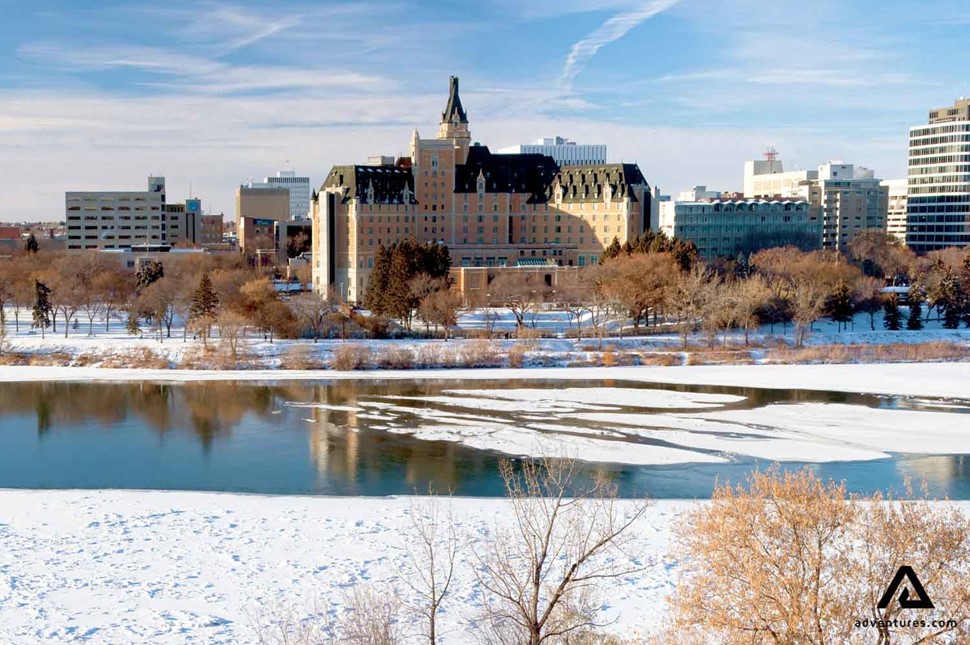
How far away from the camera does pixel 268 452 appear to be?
110 ft

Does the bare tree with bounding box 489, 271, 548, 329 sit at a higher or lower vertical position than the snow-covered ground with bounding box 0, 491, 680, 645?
higher

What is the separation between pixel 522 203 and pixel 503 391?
51.0 metres

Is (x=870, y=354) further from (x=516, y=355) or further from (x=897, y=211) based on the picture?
(x=897, y=211)

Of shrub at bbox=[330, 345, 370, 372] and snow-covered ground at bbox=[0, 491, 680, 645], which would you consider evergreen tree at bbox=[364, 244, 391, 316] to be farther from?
snow-covered ground at bbox=[0, 491, 680, 645]

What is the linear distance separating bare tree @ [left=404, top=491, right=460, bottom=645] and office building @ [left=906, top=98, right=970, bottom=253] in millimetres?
106293

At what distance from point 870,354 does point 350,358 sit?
27.6m

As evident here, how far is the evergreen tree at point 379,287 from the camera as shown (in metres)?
65.0

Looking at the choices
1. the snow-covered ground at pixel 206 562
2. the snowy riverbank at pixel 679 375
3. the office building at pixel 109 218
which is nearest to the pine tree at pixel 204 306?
the snowy riverbank at pixel 679 375

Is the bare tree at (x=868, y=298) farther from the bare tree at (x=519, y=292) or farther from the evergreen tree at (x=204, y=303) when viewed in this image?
the evergreen tree at (x=204, y=303)

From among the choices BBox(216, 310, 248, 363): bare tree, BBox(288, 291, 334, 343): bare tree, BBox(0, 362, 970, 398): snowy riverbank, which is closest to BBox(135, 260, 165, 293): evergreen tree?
BBox(288, 291, 334, 343): bare tree

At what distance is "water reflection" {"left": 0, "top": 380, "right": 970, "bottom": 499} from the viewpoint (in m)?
29.6

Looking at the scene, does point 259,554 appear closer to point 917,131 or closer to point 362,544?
point 362,544

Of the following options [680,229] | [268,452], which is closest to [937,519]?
[268,452]

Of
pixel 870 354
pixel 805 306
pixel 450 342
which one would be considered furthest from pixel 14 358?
pixel 870 354
